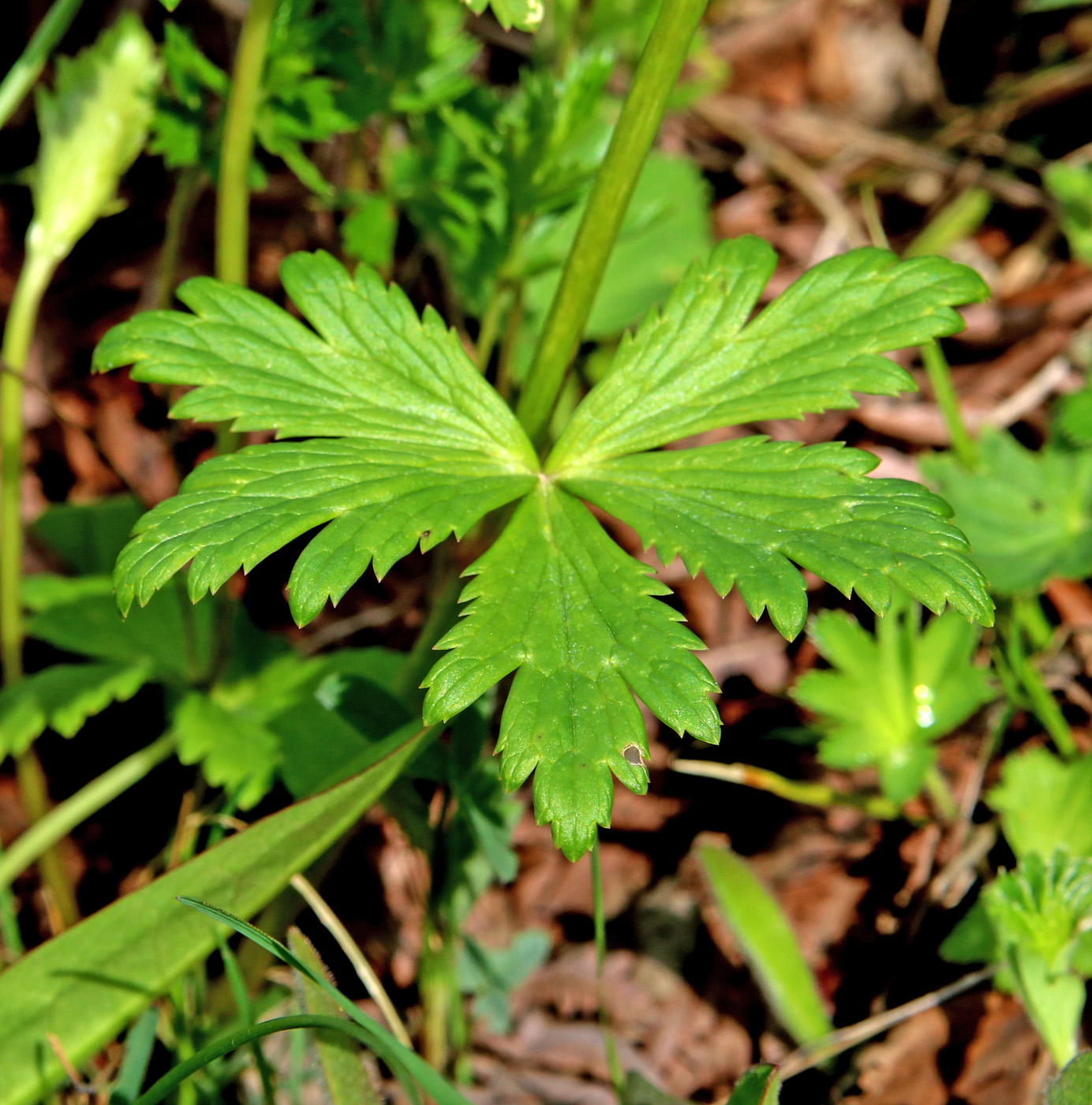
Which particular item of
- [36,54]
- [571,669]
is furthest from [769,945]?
[36,54]

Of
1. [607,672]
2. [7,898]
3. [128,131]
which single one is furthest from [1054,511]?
[7,898]

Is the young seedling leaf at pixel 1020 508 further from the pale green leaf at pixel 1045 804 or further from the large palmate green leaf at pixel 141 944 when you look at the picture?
the large palmate green leaf at pixel 141 944

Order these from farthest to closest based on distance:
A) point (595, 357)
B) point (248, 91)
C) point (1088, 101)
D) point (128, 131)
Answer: point (1088, 101) → point (595, 357) → point (128, 131) → point (248, 91)

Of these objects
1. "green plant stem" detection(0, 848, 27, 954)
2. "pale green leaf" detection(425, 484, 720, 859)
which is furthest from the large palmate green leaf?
"green plant stem" detection(0, 848, 27, 954)

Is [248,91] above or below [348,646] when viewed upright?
above

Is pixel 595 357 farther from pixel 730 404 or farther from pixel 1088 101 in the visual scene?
pixel 1088 101

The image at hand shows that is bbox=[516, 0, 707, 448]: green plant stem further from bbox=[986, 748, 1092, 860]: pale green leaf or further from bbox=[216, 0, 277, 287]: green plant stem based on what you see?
bbox=[986, 748, 1092, 860]: pale green leaf
